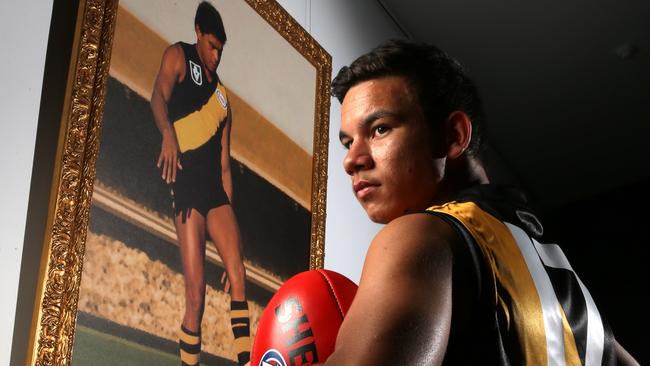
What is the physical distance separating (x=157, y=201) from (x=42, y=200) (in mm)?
332

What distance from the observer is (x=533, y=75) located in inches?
155

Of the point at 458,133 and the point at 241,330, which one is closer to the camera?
the point at 458,133

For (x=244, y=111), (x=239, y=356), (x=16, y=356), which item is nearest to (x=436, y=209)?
(x=16, y=356)

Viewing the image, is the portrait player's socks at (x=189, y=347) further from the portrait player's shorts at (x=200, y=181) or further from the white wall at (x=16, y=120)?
the white wall at (x=16, y=120)

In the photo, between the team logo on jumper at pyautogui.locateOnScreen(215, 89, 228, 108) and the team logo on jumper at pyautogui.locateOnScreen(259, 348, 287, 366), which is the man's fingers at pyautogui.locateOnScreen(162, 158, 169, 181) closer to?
the team logo on jumper at pyautogui.locateOnScreen(215, 89, 228, 108)

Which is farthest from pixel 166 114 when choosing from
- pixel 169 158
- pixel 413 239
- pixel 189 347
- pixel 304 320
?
pixel 413 239

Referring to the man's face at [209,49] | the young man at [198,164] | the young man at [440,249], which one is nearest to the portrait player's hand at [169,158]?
the young man at [198,164]

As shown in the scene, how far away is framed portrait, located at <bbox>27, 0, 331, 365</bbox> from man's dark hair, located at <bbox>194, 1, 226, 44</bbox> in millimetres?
21

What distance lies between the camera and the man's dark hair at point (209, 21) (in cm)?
207

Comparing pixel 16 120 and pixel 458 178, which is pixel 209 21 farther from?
pixel 458 178

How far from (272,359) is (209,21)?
4.01 feet

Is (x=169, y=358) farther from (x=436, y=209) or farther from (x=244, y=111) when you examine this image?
(x=436, y=209)

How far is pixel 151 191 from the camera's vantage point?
1758mm

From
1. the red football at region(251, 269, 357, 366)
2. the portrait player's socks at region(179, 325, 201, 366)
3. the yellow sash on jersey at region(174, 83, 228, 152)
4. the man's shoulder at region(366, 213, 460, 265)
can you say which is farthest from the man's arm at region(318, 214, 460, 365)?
the yellow sash on jersey at region(174, 83, 228, 152)
